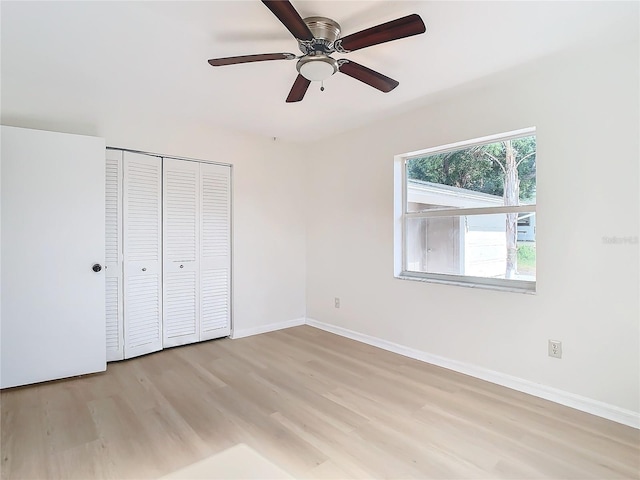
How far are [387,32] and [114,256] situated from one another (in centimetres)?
292

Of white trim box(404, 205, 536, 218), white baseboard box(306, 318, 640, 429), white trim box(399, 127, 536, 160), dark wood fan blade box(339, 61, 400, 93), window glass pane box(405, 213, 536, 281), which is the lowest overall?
white baseboard box(306, 318, 640, 429)

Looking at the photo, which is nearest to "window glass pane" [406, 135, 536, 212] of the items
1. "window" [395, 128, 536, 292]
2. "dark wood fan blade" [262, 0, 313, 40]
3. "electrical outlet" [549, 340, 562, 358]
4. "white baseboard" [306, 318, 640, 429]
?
"window" [395, 128, 536, 292]

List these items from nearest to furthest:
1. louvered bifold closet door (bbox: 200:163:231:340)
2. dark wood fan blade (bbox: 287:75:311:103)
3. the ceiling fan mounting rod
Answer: the ceiling fan mounting rod → dark wood fan blade (bbox: 287:75:311:103) → louvered bifold closet door (bbox: 200:163:231:340)

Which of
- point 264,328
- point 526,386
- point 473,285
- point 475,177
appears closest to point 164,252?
point 264,328

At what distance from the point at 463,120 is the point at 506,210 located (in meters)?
0.84

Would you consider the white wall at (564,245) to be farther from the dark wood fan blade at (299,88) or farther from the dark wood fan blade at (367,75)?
the dark wood fan blade at (299,88)

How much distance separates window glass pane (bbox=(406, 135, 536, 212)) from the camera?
8.96 feet

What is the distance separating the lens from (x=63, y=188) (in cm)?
281

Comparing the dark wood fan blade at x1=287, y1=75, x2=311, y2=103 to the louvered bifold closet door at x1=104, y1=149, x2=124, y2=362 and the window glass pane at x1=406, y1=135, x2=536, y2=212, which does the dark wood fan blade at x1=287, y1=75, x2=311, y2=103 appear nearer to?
the window glass pane at x1=406, y1=135, x2=536, y2=212

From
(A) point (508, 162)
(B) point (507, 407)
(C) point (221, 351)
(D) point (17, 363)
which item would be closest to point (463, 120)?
(A) point (508, 162)

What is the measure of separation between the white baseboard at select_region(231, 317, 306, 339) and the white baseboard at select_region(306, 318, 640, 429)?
106cm

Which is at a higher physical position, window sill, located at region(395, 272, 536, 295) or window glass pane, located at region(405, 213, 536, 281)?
window glass pane, located at region(405, 213, 536, 281)

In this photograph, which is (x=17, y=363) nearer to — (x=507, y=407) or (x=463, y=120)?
(x=507, y=407)

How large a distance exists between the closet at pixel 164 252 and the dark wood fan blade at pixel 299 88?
1.67 meters
